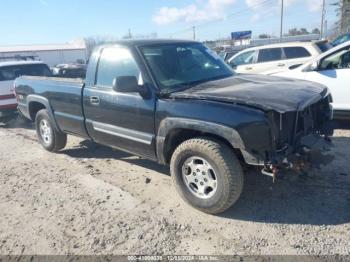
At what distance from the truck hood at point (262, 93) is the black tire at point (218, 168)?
0.50m

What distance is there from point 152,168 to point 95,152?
1653mm

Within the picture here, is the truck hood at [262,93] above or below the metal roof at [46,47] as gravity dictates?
below

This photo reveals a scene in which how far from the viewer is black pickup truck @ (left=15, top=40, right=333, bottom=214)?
333 centimetres

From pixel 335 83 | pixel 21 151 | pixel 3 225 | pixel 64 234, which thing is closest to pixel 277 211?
pixel 64 234

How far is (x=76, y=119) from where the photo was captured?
209 inches

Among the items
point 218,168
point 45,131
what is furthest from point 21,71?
point 218,168

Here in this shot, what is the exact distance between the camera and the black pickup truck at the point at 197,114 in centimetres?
333

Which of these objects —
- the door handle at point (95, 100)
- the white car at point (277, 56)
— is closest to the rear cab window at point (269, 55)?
the white car at point (277, 56)

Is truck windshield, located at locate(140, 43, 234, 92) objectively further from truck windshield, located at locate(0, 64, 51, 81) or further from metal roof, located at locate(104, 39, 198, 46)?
truck windshield, located at locate(0, 64, 51, 81)

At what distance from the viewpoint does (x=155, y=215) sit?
3.90 m

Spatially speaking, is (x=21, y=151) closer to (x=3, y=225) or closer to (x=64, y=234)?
(x=3, y=225)

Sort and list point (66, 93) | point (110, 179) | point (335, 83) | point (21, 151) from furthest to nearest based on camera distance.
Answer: point (21, 151) → point (335, 83) → point (66, 93) → point (110, 179)

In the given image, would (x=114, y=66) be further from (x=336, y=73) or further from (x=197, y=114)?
(x=336, y=73)

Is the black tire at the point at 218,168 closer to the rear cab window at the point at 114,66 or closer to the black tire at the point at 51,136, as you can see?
the rear cab window at the point at 114,66
